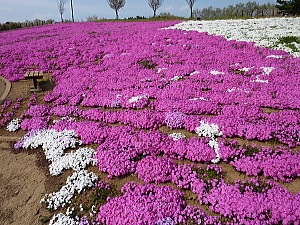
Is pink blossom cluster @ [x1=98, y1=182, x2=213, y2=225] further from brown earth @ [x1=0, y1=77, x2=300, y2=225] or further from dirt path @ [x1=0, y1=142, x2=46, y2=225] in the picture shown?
dirt path @ [x1=0, y1=142, x2=46, y2=225]

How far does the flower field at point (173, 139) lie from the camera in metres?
4.84


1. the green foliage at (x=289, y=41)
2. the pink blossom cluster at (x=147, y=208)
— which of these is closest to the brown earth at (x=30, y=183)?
the pink blossom cluster at (x=147, y=208)

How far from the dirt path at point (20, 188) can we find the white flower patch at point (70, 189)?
0.28 metres

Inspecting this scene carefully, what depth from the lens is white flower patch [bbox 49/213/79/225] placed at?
4.78 m

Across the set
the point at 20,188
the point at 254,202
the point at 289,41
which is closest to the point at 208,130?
the point at 254,202

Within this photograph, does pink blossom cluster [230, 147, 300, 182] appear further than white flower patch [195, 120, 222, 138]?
No

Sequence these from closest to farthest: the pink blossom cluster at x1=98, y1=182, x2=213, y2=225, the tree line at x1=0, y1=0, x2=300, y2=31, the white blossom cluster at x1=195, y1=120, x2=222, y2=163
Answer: the pink blossom cluster at x1=98, y1=182, x2=213, y2=225, the white blossom cluster at x1=195, y1=120, x2=222, y2=163, the tree line at x1=0, y1=0, x2=300, y2=31

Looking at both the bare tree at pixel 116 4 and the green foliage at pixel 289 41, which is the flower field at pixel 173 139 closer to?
the green foliage at pixel 289 41

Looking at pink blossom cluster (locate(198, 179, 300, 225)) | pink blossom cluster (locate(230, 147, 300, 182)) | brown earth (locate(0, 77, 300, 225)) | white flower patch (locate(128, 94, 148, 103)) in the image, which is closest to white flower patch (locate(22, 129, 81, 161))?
brown earth (locate(0, 77, 300, 225))

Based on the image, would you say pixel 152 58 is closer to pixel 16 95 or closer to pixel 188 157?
pixel 16 95

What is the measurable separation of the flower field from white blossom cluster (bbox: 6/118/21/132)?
0.14 ft

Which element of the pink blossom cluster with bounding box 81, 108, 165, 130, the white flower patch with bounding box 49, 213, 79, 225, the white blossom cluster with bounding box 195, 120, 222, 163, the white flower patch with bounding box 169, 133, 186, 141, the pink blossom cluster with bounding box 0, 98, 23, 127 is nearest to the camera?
the white flower patch with bounding box 49, 213, 79, 225

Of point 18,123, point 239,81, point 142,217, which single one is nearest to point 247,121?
point 239,81

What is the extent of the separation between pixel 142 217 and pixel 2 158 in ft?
19.3
